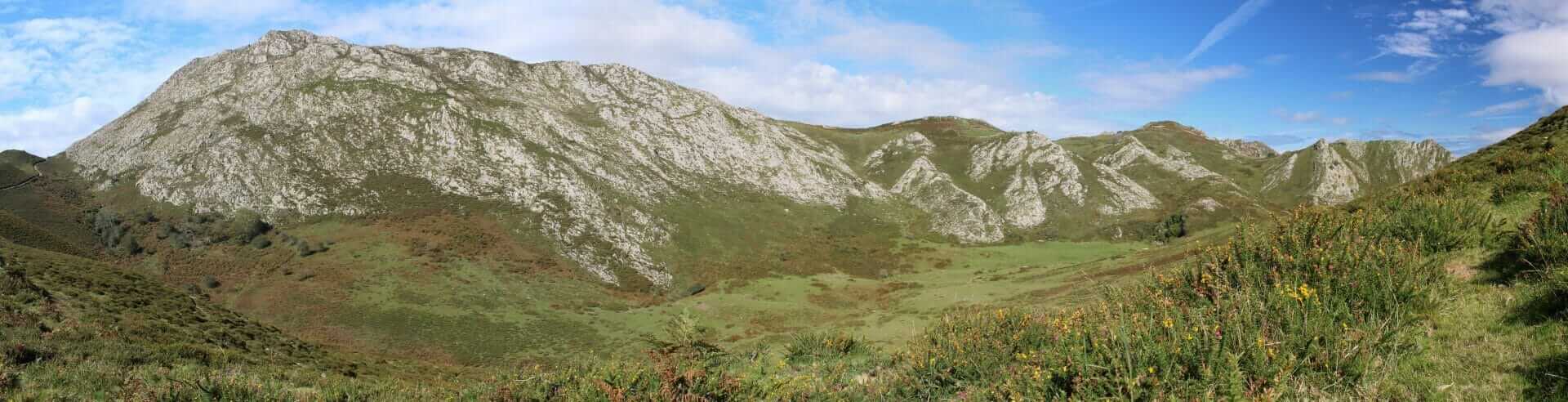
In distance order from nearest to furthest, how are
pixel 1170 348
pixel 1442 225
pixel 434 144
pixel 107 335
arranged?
pixel 1170 348 → pixel 1442 225 → pixel 107 335 → pixel 434 144

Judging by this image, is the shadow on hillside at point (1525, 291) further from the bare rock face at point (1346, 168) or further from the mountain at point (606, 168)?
the bare rock face at point (1346, 168)

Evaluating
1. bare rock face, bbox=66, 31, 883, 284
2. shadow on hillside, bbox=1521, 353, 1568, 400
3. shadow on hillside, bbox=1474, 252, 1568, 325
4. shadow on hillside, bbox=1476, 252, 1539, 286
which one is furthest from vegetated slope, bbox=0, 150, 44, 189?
shadow on hillside, bbox=1476, 252, 1539, 286

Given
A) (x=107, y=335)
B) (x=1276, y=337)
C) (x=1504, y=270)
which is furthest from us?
(x=107, y=335)

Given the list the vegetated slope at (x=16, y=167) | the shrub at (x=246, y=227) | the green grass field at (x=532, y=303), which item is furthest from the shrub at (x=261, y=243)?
the vegetated slope at (x=16, y=167)

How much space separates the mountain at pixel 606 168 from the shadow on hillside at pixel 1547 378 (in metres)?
75.9

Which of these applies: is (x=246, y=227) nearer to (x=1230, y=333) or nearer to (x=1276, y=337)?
(x=1230, y=333)

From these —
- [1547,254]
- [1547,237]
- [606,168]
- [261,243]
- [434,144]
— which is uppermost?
[434,144]

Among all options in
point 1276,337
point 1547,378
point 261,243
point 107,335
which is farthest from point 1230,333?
point 261,243

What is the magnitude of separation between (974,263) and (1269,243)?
9216 cm

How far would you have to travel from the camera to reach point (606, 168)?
4055 inches

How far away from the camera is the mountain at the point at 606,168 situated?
8569 centimetres

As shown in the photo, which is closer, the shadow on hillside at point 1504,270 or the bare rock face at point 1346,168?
the shadow on hillside at point 1504,270

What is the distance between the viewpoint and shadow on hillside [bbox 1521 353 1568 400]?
5.67 metres

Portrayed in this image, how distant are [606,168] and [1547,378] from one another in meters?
105
